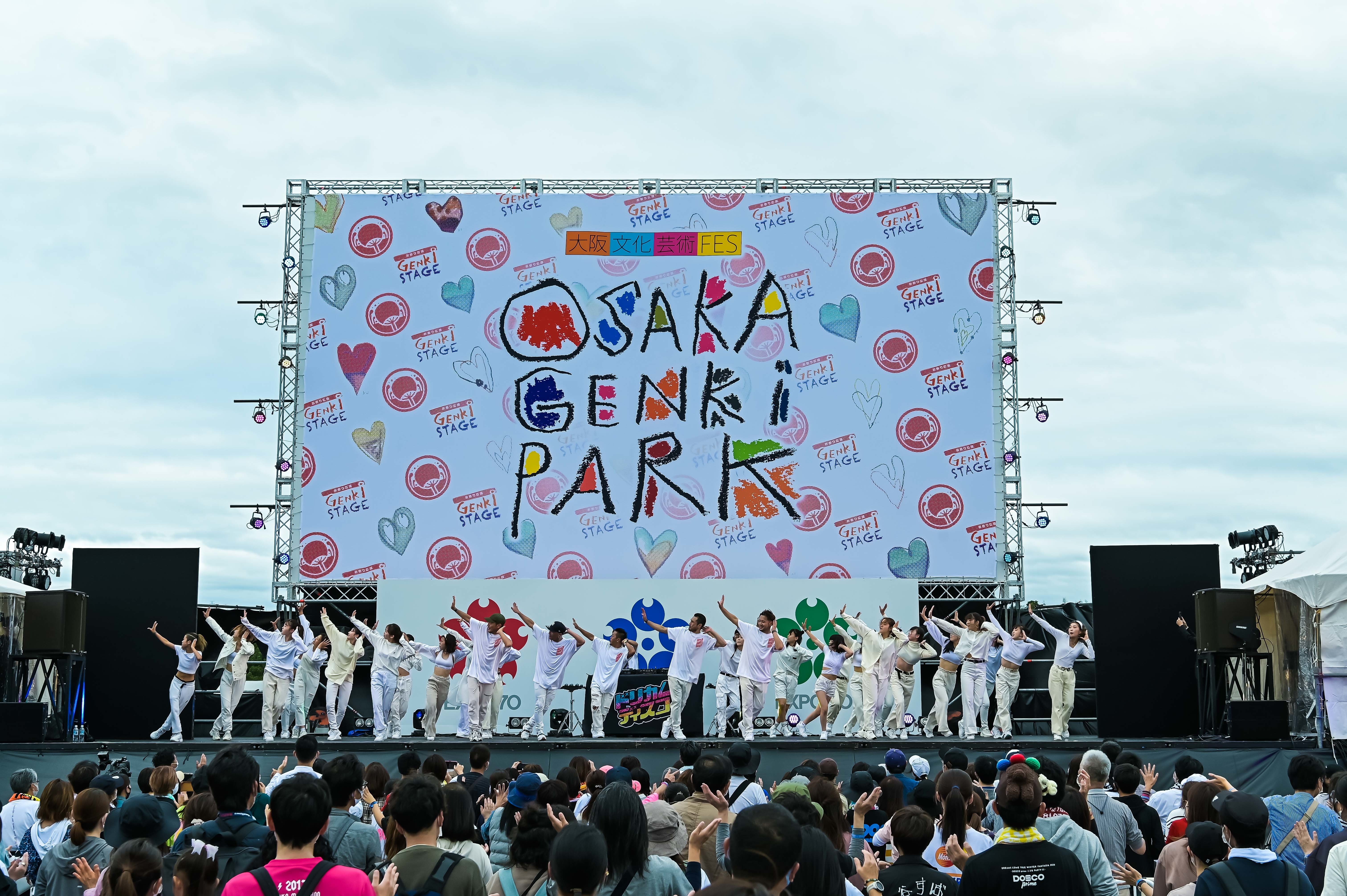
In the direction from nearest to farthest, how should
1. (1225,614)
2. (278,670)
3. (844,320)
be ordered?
(1225,614), (278,670), (844,320)

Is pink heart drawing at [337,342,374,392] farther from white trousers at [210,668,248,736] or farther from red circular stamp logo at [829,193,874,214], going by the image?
red circular stamp logo at [829,193,874,214]

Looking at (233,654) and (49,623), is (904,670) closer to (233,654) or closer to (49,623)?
(233,654)

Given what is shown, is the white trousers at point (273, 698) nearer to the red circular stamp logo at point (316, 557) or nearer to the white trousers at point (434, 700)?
the white trousers at point (434, 700)

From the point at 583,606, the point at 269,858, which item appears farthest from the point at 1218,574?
the point at 269,858

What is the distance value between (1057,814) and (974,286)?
1470 cm

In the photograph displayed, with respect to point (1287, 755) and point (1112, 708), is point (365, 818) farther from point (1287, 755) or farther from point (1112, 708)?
point (1112, 708)

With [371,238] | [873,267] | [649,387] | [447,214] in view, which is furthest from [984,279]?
[371,238]

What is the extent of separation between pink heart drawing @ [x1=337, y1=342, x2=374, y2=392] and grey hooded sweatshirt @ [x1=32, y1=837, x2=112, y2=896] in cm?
1457

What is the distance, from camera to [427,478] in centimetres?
1884

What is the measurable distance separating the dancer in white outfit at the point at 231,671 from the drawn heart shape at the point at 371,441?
337 cm

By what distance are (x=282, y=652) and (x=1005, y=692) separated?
9187mm

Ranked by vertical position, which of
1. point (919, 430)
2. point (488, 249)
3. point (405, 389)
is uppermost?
point (488, 249)

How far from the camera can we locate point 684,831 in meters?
5.02

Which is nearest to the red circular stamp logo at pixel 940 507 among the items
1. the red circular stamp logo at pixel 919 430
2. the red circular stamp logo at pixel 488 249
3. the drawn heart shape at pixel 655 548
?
the red circular stamp logo at pixel 919 430
